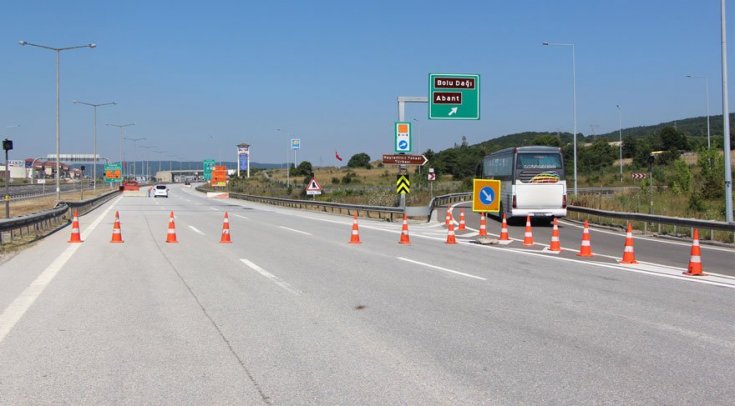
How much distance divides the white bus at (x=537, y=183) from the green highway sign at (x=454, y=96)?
126 inches

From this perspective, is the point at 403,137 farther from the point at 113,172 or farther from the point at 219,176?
the point at 113,172

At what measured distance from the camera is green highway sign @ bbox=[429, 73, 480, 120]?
32.3 m

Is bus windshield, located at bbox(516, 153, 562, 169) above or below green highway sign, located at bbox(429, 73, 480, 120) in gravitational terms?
below

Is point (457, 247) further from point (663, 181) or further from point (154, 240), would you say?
point (663, 181)

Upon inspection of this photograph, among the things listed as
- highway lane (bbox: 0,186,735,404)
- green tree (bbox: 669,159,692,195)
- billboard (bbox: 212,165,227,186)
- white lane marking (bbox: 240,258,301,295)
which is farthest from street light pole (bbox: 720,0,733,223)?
billboard (bbox: 212,165,227,186)

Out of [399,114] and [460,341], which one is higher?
[399,114]

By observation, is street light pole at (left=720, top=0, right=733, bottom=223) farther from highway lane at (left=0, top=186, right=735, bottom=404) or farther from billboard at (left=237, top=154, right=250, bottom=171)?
billboard at (left=237, top=154, right=250, bottom=171)

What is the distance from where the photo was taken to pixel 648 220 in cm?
2436

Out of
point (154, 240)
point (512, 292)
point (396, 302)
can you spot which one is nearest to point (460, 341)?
point (396, 302)

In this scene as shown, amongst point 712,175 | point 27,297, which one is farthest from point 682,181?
point 27,297

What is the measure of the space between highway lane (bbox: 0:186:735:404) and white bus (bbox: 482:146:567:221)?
1598cm

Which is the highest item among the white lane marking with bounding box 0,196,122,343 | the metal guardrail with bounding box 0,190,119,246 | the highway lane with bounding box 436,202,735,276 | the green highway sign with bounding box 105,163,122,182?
the green highway sign with bounding box 105,163,122,182

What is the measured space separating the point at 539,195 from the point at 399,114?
803 centimetres

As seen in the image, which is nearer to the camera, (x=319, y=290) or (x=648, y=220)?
(x=319, y=290)
